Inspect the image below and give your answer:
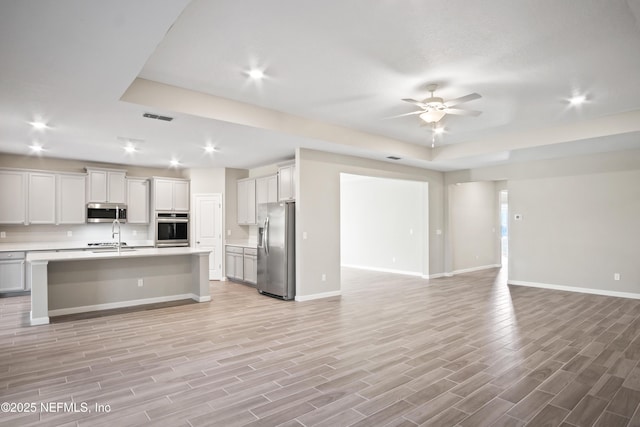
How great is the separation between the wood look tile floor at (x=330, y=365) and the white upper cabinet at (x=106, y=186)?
2.69 meters

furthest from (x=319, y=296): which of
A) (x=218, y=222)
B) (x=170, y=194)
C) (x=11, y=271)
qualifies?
(x=11, y=271)

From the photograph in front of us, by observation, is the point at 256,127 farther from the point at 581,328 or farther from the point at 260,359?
the point at 581,328

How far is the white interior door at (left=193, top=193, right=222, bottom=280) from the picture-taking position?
855 centimetres

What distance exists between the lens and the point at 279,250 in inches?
251

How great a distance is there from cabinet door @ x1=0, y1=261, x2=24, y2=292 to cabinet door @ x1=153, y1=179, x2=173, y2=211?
269cm

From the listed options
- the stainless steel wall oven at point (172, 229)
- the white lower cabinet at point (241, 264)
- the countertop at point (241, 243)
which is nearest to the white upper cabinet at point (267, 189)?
the countertop at point (241, 243)

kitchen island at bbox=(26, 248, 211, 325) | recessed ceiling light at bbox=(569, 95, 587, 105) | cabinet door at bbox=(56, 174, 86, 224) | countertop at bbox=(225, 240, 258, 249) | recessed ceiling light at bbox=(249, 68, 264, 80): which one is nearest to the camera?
recessed ceiling light at bbox=(249, 68, 264, 80)

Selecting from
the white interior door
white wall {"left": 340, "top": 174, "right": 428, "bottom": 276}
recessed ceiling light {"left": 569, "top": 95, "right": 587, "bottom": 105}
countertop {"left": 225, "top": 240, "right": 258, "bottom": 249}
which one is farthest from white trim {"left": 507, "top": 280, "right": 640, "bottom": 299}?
the white interior door

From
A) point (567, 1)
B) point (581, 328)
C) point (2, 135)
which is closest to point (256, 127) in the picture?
point (567, 1)

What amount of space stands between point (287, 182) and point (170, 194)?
327 cm

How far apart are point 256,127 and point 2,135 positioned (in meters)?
4.04

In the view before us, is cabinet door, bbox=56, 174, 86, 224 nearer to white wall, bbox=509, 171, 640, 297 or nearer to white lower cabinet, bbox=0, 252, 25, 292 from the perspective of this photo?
white lower cabinet, bbox=0, 252, 25, 292

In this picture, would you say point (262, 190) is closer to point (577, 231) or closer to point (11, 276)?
point (11, 276)

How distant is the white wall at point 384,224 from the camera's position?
9.29 m
